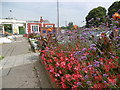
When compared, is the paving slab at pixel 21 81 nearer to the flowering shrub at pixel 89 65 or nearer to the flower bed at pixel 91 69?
the flowering shrub at pixel 89 65

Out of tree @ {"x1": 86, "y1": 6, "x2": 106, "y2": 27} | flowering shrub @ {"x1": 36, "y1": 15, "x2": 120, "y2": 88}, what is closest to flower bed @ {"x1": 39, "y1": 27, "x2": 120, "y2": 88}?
flowering shrub @ {"x1": 36, "y1": 15, "x2": 120, "y2": 88}

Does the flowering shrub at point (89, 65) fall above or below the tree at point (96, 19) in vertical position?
below

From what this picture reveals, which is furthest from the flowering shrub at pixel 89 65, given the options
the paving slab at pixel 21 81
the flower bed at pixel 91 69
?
the paving slab at pixel 21 81

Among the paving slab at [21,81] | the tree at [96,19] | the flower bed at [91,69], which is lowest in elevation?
the paving slab at [21,81]

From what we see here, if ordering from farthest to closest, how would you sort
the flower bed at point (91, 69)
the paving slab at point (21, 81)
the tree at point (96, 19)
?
the tree at point (96, 19)
the paving slab at point (21, 81)
the flower bed at point (91, 69)

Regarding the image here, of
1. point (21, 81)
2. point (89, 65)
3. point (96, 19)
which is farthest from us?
point (96, 19)

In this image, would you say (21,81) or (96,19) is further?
(96,19)

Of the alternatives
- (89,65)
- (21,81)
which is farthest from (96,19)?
(21,81)

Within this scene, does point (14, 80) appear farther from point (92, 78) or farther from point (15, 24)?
point (15, 24)

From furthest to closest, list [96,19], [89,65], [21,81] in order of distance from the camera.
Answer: [96,19]
[21,81]
[89,65]

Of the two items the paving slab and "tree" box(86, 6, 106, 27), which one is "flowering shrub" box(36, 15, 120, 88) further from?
the paving slab

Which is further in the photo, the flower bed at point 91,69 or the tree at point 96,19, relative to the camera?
the tree at point 96,19

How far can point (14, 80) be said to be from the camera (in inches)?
100

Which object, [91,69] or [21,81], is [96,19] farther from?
[21,81]
